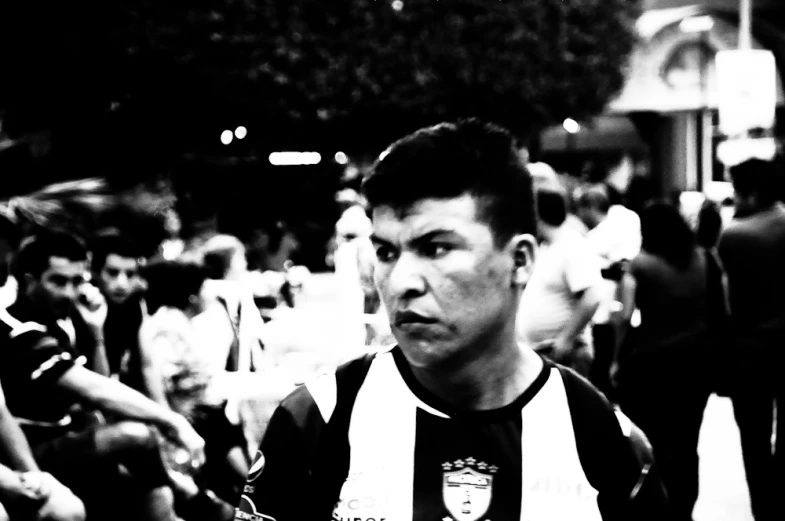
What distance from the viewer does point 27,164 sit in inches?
582

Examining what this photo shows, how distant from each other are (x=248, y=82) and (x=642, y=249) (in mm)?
15939

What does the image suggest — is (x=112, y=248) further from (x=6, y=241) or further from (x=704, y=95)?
(x=704, y=95)

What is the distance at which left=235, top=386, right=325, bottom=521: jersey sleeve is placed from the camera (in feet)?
7.06

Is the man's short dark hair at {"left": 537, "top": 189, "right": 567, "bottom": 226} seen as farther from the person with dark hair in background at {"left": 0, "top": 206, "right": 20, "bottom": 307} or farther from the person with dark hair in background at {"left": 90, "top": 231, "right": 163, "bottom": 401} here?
the person with dark hair in background at {"left": 0, "top": 206, "right": 20, "bottom": 307}

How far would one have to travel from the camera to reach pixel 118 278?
698 cm

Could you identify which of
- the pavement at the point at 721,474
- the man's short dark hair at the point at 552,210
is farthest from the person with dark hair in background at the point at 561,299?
the pavement at the point at 721,474

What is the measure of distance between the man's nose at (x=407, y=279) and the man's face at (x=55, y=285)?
12.0 ft

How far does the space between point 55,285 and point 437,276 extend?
3.79 m

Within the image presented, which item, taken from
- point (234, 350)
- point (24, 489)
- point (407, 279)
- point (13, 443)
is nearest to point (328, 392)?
point (407, 279)

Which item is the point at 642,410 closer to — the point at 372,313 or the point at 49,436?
the point at 372,313

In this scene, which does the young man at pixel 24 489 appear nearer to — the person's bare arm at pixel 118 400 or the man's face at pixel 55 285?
the person's bare arm at pixel 118 400

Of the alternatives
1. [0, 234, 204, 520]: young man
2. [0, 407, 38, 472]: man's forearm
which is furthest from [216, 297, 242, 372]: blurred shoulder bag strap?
[0, 407, 38, 472]: man's forearm

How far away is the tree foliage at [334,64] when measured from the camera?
67.2 ft

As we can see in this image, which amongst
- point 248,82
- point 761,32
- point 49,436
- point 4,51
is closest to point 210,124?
point 248,82
